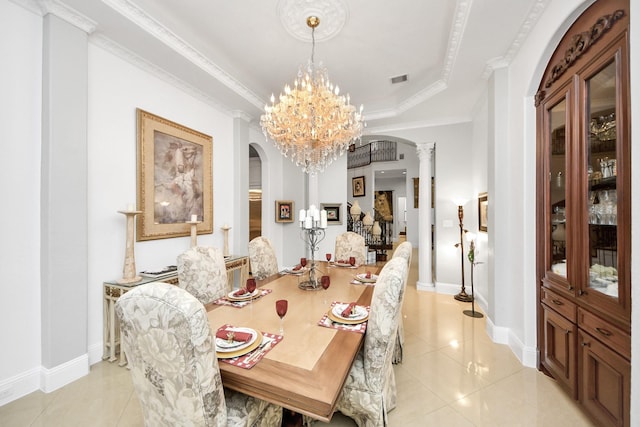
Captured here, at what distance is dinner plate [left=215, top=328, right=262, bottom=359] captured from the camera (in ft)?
3.86

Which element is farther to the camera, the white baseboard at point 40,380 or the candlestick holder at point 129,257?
the candlestick holder at point 129,257

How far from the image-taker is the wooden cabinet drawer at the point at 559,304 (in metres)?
1.79

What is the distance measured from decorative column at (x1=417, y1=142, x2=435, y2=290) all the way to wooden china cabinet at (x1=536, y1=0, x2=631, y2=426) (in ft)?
7.98

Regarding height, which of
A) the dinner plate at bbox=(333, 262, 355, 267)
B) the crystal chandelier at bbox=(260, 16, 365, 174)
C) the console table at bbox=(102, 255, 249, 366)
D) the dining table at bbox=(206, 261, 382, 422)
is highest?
the crystal chandelier at bbox=(260, 16, 365, 174)

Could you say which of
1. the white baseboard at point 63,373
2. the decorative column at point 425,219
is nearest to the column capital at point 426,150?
the decorative column at point 425,219

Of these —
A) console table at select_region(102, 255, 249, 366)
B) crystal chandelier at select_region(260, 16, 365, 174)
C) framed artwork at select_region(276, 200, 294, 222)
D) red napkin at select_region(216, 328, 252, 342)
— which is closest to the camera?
red napkin at select_region(216, 328, 252, 342)

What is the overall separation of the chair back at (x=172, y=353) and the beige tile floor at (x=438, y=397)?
42.9 inches

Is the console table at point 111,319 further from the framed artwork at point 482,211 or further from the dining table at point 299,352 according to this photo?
the framed artwork at point 482,211

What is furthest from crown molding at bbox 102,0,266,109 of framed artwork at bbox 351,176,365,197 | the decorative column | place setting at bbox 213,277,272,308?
framed artwork at bbox 351,176,365,197

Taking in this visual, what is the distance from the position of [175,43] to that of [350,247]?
117 inches

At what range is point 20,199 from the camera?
1.95 metres

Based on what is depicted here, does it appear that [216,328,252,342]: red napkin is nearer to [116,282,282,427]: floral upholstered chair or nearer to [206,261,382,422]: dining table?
[206,261,382,422]: dining table

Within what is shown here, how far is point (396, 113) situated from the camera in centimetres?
→ 424

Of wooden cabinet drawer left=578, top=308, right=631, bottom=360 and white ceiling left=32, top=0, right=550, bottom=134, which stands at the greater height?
white ceiling left=32, top=0, right=550, bottom=134
